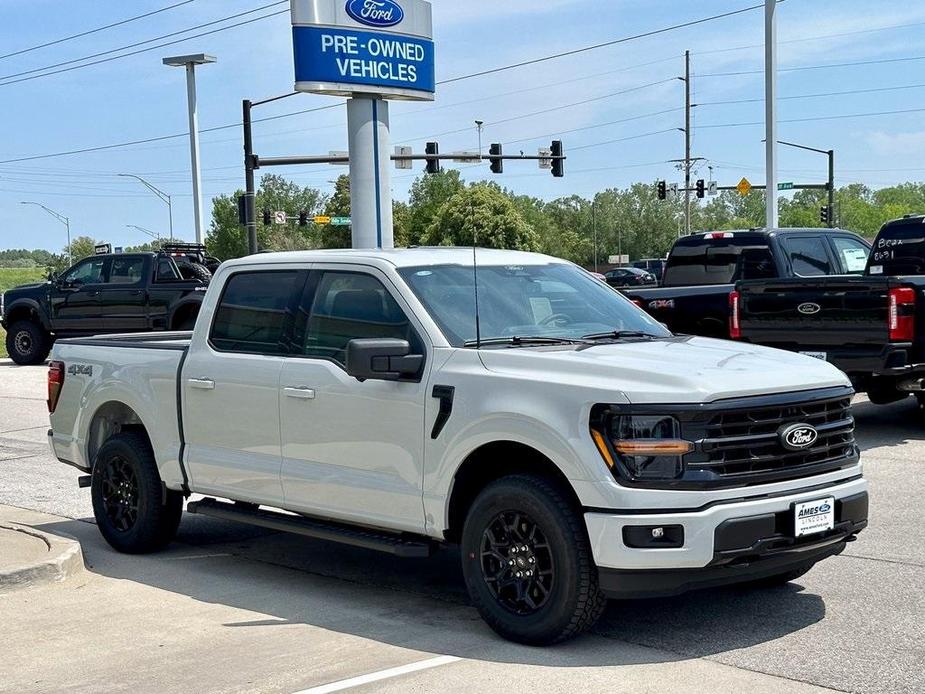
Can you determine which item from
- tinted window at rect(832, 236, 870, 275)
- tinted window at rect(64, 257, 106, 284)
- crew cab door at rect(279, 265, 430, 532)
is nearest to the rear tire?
tinted window at rect(64, 257, 106, 284)

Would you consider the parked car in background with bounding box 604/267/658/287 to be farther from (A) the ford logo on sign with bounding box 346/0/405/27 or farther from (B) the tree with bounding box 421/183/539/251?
(A) the ford logo on sign with bounding box 346/0/405/27

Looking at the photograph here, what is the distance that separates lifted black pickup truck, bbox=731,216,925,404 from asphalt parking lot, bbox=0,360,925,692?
11.0 feet

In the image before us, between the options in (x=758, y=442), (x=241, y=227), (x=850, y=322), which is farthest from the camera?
(x=241, y=227)

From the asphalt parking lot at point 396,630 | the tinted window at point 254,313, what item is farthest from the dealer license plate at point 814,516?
the tinted window at point 254,313

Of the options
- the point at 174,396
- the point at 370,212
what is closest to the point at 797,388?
the point at 174,396

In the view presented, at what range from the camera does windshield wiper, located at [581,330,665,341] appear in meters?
6.63

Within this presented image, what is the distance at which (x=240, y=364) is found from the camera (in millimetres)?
7230

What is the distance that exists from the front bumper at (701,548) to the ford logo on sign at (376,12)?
17.6 meters

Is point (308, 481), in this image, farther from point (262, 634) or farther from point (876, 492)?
point (876, 492)

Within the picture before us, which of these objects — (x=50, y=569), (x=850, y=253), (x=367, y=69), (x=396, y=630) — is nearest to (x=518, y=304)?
(x=396, y=630)

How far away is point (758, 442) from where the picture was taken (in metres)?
5.62

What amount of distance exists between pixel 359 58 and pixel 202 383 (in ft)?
50.2

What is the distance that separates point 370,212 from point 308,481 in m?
16.1

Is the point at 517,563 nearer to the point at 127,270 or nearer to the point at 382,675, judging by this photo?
the point at 382,675
